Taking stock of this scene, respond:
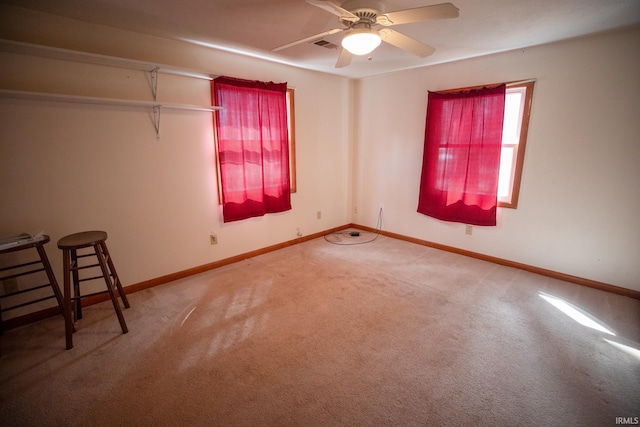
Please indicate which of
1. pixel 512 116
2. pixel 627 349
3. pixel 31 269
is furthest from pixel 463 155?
pixel 31 269

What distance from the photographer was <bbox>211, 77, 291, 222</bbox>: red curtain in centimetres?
323

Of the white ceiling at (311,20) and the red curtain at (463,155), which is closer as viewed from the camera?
the white ceiling at (311,20)

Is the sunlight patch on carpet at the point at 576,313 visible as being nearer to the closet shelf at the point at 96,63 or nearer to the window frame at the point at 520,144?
the window frame at the point at 520,144

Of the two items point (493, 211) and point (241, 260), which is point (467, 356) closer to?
point (493, 211)

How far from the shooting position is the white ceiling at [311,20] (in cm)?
205

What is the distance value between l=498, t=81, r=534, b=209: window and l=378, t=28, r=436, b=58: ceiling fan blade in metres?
1.60

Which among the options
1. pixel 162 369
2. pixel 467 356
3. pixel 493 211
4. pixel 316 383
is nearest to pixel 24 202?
pixel 162 369

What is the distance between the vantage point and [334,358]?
1987 mm

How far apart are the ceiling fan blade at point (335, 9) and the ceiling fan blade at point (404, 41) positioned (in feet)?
0.85

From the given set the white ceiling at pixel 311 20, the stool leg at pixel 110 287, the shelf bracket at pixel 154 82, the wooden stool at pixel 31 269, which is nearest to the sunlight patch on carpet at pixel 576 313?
the white ceiling at pixel 311 20

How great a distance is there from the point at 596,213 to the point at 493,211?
0.88 m

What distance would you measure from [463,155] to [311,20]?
7.82 ft

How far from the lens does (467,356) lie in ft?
6.56

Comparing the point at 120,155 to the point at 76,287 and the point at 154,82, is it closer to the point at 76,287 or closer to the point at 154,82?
the point at 154,82
